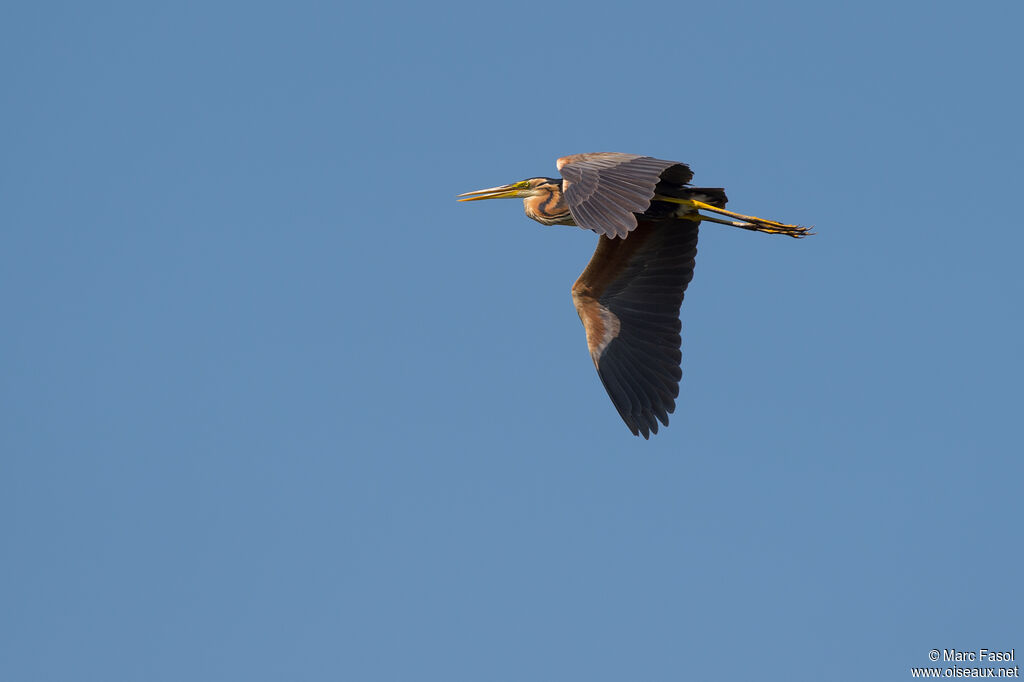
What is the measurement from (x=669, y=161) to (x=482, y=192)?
336 centimetres

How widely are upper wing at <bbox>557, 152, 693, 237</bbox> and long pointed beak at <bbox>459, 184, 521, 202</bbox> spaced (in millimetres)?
2478

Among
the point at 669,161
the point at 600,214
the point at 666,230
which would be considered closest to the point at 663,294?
the point at 666,230

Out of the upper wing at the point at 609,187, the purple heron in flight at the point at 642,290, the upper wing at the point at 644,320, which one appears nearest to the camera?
the upper wing at the point at 609,187

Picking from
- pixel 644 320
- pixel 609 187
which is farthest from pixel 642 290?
pixel 609 187

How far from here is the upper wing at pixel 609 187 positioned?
8.48m

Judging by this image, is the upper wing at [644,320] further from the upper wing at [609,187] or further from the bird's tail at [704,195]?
the upper wing at [609,187]

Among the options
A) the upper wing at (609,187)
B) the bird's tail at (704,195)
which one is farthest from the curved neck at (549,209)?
the upper wing at (609,187)

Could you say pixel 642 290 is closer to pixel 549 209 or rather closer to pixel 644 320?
pixel 644 320

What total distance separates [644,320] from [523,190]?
1.93 meters

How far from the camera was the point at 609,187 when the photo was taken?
8945 mm

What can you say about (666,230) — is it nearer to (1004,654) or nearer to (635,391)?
(635,391)

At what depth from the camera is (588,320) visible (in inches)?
473

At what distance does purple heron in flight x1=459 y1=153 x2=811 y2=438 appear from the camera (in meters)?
11.2

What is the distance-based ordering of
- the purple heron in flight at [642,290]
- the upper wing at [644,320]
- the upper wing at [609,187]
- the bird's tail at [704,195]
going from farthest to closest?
the upper wing at [644,320] → the purple heron in flight at [642,290] → the bird's tail at [704,195] → the upper wing at [609,187]
